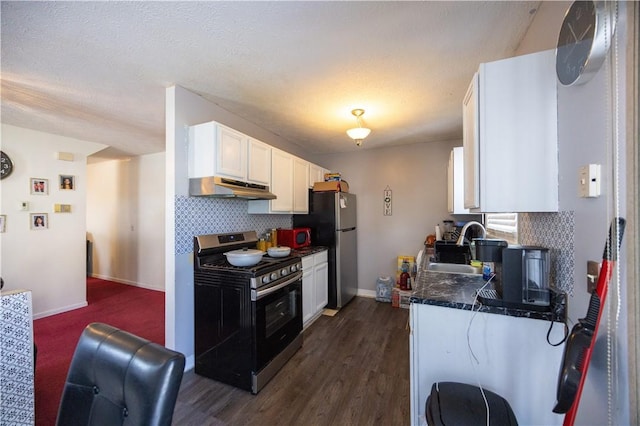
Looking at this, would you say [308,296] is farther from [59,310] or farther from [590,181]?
[59,310]

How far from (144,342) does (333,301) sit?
3056mm

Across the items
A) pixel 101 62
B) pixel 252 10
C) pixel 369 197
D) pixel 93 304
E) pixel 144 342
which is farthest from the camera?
pixel 369 197

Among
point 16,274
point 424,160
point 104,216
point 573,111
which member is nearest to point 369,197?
point 424,160

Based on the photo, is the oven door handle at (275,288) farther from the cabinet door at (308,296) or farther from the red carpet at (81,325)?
the red carpet at (81,325)

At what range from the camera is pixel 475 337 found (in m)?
1.33

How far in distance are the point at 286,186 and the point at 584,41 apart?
272 cm

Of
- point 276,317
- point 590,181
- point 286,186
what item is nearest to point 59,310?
point 276,317

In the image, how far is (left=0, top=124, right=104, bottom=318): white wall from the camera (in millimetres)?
3188

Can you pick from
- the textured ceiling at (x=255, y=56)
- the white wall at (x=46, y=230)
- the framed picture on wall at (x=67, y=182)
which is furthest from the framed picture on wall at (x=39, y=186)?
the textured ceiling at (x=255, y=56)

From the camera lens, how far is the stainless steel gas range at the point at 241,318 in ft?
6.55

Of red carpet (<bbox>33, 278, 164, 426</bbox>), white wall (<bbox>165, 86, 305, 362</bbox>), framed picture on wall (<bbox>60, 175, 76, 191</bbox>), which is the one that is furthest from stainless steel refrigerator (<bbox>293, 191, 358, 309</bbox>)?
framed picture on wall (<bbox>60, 175, 76, 191</bbox>)

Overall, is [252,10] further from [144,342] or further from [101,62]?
[144,342]

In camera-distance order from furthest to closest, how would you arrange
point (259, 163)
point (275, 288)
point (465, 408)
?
point (259, 163) < point (275, 288) < point (465, 408)

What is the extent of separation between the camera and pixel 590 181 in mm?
914
